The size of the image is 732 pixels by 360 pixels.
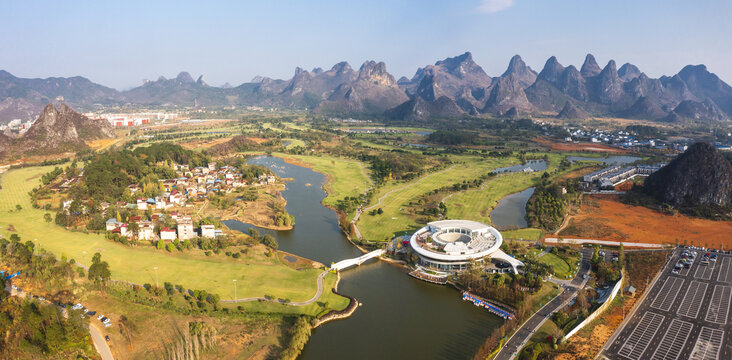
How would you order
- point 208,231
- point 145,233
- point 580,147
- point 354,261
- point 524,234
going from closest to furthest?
point 354,261
point 145,233
point 208,231
point 524,234
point 580,147

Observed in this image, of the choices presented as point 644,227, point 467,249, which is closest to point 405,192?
point 467,249

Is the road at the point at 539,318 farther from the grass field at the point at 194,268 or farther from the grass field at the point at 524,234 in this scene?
the grass field at the point at 194,268

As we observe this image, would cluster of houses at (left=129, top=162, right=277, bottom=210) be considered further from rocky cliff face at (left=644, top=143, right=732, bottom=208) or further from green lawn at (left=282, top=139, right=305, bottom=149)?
rocky cliff face at (left=644, top=143, right=732, bottom=208)

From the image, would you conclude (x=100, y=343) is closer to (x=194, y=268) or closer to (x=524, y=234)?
(x=194, y=268)

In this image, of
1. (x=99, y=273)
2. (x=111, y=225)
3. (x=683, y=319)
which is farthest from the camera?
(x=111, y=225)

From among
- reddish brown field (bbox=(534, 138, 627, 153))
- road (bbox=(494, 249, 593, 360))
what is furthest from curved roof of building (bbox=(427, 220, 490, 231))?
reddish brown field (bbox=(534, 138, 627, 153))


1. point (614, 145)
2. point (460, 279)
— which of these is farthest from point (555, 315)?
point (614, 145)
